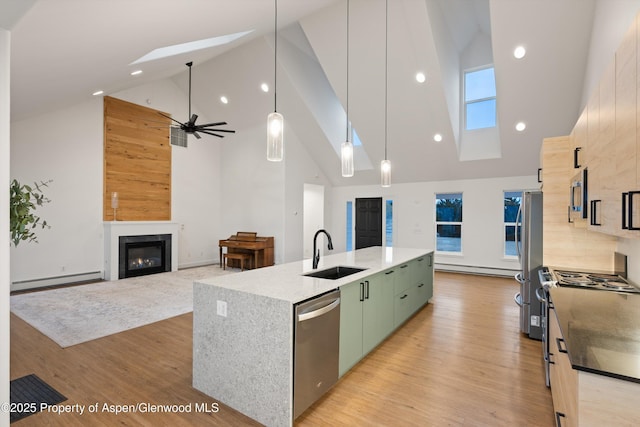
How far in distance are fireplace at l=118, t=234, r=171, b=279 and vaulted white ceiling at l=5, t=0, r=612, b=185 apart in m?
2.89

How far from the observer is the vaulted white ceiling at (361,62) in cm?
293

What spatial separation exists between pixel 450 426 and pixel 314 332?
1.08m

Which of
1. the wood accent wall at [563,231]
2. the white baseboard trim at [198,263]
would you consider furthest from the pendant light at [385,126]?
the white baseboard trim at [198,263]

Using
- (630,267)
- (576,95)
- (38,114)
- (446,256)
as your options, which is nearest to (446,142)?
(576,95)

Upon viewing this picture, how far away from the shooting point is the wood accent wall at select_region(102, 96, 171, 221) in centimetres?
686

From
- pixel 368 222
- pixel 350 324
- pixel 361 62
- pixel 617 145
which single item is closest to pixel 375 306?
pixel 350 324

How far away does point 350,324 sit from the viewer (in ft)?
8.84

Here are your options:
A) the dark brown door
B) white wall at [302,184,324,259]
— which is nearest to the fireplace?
white wall at [302,184,324,259]

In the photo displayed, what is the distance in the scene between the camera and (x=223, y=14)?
142 inches

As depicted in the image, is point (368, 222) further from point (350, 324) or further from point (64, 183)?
point (64, 183)

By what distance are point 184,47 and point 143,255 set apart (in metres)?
4.69

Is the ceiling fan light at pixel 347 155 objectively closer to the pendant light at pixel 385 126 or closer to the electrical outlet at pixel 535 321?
the pendant light at pixel 385 126

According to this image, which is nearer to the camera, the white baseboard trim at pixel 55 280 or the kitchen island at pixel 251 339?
the kitchen island at pixel 251 339

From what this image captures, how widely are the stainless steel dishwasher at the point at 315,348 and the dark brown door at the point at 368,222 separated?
658cm
